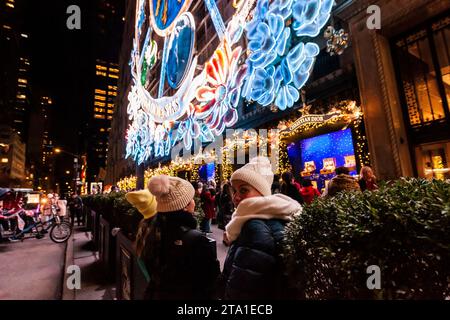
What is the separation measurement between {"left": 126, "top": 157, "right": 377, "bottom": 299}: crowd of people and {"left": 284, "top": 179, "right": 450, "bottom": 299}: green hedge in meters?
0.22

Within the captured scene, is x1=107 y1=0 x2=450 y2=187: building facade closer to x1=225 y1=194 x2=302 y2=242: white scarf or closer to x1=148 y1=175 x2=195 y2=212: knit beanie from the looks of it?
x1=225 y1=194 x2=302 y2=242: white scarf

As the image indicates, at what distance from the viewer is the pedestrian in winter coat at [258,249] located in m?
1.66

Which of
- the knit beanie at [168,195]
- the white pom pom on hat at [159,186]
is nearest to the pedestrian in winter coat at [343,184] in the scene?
the knit beanie at [168,195]

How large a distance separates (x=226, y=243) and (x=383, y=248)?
1240mm

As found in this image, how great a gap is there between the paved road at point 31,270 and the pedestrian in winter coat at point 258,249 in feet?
18.1

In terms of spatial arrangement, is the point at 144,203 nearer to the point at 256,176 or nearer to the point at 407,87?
the point at 256,176

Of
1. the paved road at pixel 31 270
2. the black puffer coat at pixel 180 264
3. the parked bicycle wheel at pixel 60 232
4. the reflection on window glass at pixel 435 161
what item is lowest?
the paved road at pixel 31 270

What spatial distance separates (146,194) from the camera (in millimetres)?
2908

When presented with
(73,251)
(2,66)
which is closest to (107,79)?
(2,66)

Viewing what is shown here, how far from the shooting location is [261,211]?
190 centimetres

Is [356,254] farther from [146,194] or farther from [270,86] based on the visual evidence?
[270,86]

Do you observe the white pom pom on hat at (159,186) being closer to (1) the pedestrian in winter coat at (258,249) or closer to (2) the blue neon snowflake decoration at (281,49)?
(1) the pedestrian in winter coat at (258,249)

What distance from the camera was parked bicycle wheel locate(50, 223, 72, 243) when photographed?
11.4 meters

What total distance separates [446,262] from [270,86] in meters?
6.76
